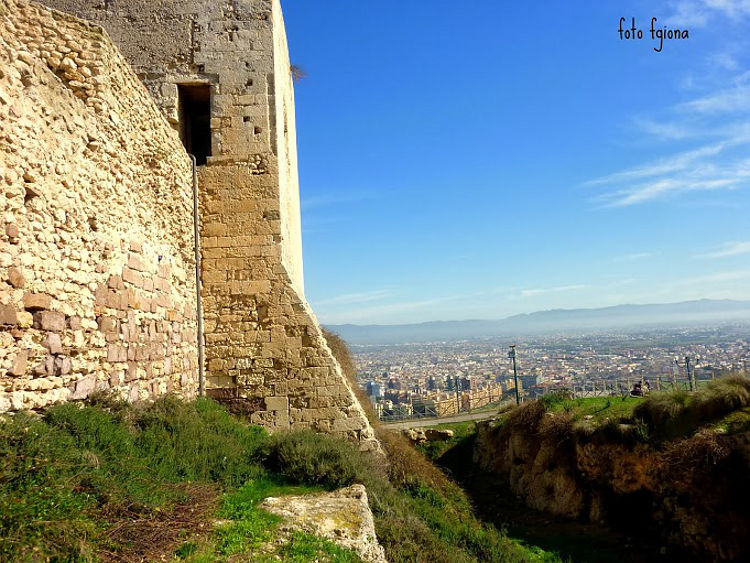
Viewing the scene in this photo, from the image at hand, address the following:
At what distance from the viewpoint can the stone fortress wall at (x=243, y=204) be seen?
893 cm

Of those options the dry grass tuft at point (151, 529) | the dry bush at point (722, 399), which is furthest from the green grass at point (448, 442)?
the dry grass tuft at point (151, 529)

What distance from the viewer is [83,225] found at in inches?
229

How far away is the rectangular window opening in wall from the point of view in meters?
10.0

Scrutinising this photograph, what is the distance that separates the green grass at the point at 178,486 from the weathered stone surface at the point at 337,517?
0.21 meters

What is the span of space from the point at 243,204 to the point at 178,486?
541 cm

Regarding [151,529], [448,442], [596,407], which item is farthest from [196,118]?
[448,442]

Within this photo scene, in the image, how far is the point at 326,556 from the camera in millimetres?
4516

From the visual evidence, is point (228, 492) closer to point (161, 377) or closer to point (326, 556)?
point (326, 556)

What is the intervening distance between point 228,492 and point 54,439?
1913mm

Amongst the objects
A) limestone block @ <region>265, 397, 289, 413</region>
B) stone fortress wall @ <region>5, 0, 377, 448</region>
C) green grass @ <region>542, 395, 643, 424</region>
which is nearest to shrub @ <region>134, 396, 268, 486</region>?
limestone block @ <region>265, 397, 289, 413</region>

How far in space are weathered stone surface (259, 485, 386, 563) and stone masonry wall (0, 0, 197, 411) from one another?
232cm

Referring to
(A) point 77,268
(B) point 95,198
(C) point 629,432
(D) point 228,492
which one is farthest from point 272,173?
(C) point 629,432

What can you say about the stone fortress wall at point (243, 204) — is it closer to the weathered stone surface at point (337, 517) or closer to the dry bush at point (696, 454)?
the weathered stone surface at point (337, 517)

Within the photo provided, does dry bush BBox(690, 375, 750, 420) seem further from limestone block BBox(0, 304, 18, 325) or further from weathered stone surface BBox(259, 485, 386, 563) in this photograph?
limestone block BBox(0, 304, 18, 325)
